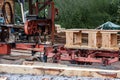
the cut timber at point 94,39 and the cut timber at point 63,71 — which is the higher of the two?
the cut timber at point 94,39

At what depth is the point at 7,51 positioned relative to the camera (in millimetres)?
11812

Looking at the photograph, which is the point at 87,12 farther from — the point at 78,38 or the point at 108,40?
the point at 108,40

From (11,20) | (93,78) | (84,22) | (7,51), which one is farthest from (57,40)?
(84,22)

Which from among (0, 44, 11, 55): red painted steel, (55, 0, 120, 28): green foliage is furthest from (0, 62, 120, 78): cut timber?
(55, 0, 120, 28): green foliage

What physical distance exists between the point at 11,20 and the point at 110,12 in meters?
23.0

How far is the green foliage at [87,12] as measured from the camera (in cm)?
3400

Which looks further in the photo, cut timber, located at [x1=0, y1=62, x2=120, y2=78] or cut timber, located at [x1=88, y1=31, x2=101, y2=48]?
cut timber, located at [x1=88, y1=31, x2=101, y2=48]

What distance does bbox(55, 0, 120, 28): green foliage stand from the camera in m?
34.0

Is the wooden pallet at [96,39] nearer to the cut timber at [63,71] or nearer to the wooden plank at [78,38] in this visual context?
the wooden plank at [78,38]

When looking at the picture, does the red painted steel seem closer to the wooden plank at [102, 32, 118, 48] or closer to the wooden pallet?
the wooden pallet

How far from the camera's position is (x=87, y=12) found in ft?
120

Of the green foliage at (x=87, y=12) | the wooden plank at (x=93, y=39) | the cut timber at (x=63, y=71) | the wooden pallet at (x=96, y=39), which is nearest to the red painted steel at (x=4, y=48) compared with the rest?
the wooden pallet at (x=96, y=39)

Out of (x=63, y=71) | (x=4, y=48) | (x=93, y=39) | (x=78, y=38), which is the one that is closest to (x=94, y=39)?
(x=93, y=39)

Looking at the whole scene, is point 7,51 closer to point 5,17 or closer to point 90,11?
point 5,17
